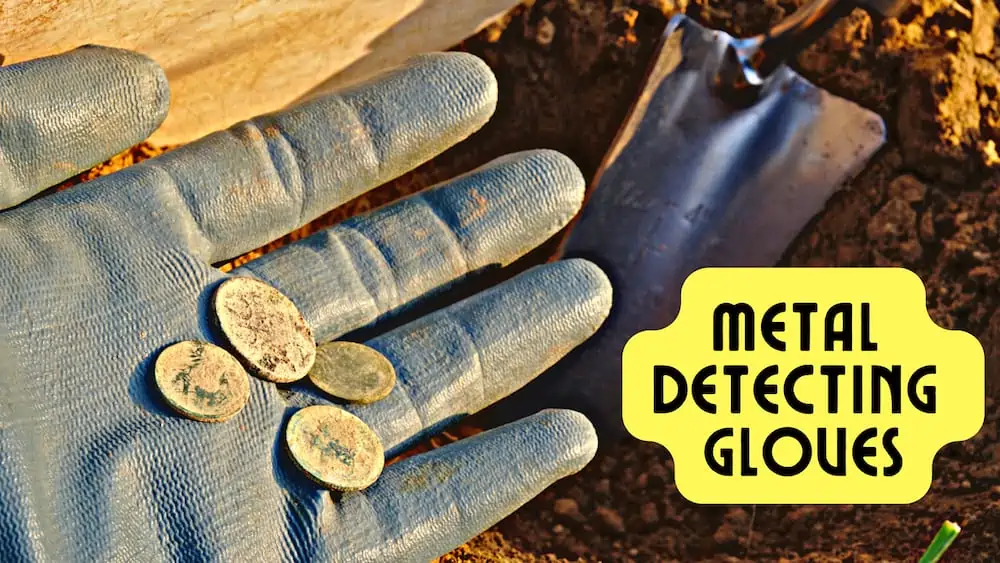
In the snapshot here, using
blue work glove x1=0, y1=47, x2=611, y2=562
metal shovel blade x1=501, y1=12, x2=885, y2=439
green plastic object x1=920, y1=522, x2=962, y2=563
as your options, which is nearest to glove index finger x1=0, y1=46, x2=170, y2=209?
blue work glove x1=0, y1=47, x2=611, y2=562

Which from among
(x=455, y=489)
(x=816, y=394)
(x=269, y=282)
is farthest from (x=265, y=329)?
(x=816, y=394)

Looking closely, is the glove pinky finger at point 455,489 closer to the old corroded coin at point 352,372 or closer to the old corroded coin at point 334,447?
the old corroded coin at point 334,447

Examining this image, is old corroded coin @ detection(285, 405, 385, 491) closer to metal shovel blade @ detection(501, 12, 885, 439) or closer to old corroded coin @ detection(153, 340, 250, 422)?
old corroded coin @ detection(153, 340, 250, 422)

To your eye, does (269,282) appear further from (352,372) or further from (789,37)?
(789,37)

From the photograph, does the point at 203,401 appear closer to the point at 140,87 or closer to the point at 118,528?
the point at 118,528

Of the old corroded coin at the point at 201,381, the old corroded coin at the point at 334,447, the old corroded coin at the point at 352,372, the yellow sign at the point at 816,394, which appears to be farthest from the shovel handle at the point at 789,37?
the old corroded coin at the point at 201,381

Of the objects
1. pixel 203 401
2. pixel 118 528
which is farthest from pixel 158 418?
pixel 118 528

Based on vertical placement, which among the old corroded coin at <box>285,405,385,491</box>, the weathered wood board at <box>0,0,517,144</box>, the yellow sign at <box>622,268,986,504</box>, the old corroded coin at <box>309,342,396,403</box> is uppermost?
the weathered wood board at <box>0,0,517,144</box>
